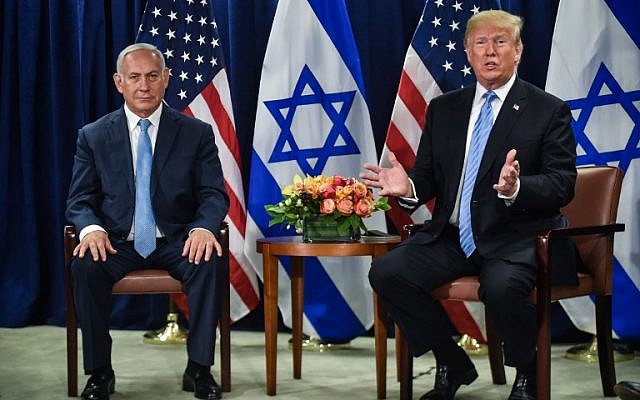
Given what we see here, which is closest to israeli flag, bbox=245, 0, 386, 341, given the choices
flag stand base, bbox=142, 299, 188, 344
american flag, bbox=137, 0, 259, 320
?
american flag, bbox=137, 0, 259, 320

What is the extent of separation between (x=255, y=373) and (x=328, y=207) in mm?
902

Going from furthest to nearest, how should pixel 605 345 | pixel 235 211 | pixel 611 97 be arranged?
pixel 235 211, pixel 611 97, pixel 605 345

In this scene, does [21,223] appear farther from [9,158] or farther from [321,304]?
[321,304]

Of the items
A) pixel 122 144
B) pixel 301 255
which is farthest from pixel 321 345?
pixel 122 144

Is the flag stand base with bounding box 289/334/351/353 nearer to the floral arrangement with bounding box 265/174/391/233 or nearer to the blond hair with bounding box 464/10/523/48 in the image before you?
the floral arrangement with bounding box 265/174/391/233

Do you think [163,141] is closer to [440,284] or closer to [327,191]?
[327,191]

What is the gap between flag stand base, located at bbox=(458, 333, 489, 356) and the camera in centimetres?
469

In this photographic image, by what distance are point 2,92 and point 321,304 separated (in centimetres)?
228

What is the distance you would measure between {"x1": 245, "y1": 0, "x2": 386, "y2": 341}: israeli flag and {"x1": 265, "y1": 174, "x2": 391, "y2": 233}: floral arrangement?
3.04 feet

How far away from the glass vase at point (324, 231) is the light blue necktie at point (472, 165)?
47 cm

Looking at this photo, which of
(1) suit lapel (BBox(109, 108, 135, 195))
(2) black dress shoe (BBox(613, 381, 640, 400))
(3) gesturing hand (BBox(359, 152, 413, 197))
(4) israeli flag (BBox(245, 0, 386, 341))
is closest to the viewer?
(2) black dress shoe (BBox(613, 381, 640, 400))

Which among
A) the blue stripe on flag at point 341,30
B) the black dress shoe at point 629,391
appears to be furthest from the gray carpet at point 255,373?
the black dress shoe at point 629,391

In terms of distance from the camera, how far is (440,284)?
362cm

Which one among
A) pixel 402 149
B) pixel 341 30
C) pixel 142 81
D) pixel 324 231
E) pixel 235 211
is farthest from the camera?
pixel 235 211
